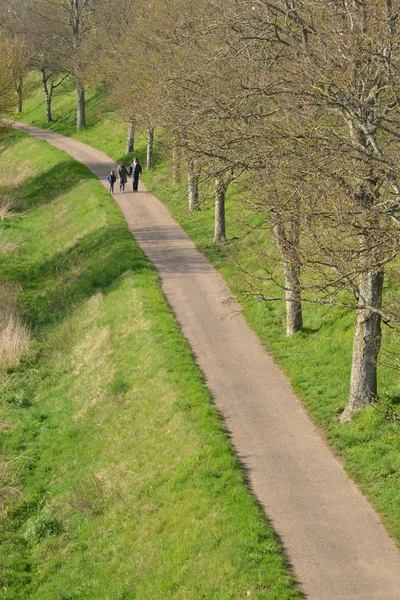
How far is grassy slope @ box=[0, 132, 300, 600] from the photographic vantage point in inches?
463

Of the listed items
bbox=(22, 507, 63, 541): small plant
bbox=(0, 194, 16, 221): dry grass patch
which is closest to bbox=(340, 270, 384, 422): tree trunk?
bbox=(22, 507, 63, 541): small plant

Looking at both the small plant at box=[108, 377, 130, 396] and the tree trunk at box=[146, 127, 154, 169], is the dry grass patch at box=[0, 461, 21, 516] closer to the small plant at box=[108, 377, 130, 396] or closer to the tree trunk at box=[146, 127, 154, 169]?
the small plant at box=[108, 377, 130, 396]

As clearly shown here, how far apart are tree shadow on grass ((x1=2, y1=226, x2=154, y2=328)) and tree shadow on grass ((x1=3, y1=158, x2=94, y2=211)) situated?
32.8 feet

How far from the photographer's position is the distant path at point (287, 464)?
10.8m

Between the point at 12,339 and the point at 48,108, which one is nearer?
the point at 12,339

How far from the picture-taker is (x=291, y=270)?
15.6 metres

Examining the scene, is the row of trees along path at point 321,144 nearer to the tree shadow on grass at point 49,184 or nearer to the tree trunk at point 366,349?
the tree trunk at point 366,349

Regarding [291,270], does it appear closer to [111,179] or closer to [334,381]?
[334,381]

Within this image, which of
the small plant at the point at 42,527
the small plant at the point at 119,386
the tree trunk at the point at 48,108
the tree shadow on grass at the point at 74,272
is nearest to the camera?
the small plant at the point at 42,527

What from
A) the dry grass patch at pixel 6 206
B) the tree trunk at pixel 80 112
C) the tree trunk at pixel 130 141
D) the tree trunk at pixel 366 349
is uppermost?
the tree trunk at pixel 80 112

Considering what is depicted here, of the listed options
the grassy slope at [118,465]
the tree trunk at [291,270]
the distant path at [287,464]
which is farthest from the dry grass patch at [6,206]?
the tree trunk at [291,270]

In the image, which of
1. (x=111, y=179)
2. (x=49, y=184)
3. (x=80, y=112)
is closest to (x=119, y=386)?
(x=111, y=179)

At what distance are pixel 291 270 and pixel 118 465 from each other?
5753mm

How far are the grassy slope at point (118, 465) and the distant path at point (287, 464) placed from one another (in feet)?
1.38
